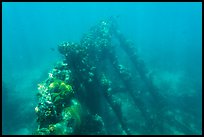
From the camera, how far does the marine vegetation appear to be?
1375cm

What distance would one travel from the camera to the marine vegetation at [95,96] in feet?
45.1

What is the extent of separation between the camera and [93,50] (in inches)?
1025

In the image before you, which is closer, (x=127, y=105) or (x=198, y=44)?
(x=127, y=105)

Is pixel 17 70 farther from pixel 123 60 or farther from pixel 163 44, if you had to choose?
pixel 163 44

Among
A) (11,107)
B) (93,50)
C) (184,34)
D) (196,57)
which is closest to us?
(93,50)

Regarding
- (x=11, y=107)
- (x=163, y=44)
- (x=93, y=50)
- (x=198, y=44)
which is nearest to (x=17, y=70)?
(x=11, y=107)

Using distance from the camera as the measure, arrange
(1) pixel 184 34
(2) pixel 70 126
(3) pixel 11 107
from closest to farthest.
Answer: (2) pixel 70 126 < (3) pixel 11 107 < (1) pixel 184 34

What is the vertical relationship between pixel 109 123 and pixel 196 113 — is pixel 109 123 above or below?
below

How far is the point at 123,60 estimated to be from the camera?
38844 millimetres

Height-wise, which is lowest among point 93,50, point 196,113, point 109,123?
point 109,123

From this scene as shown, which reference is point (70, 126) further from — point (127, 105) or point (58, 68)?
point (127, 105)

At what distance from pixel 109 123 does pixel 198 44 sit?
117 ft

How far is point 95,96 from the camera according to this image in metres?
20.5

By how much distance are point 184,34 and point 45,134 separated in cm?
5705
